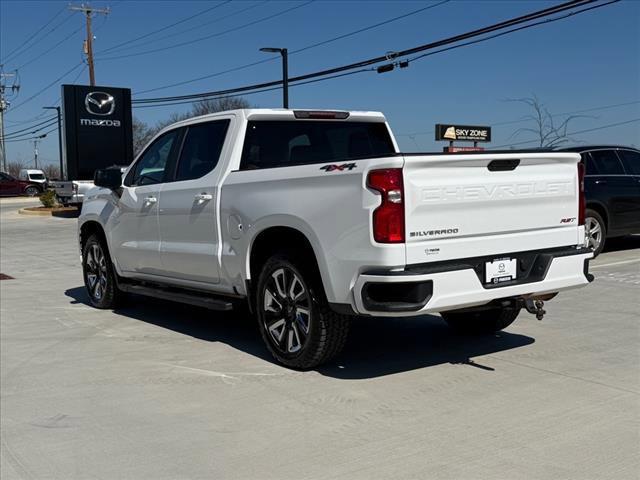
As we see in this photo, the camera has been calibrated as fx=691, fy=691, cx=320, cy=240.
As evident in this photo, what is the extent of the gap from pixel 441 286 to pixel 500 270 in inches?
23.5

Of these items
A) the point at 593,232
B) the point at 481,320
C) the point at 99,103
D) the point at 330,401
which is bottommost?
the point at 330,401

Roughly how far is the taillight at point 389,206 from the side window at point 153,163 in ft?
10.1

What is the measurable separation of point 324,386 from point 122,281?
3.66 metres

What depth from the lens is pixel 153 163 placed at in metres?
7.11

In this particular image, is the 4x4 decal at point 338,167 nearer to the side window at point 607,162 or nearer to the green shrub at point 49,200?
the side window at point 607,162

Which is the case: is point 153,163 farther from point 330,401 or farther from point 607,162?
point 607,162

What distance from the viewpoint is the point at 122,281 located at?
7.72m

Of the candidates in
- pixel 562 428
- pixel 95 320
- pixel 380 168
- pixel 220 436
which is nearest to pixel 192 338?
pixel 95 320

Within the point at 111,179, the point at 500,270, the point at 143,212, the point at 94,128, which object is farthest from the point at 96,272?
the point at 94,128

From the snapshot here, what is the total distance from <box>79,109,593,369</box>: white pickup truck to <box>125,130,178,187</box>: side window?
0.02 meters

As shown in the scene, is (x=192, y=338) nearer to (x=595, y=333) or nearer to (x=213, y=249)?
(x=213, y=249)

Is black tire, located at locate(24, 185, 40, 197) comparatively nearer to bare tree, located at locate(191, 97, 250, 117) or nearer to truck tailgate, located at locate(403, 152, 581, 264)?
bare tree, located at locate(191, 97, 250, 117)

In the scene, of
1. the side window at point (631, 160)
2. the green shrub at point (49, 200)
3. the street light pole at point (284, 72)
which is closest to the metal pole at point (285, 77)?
Result: the street light pole at point (284, 72)

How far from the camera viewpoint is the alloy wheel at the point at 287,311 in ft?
16.7
